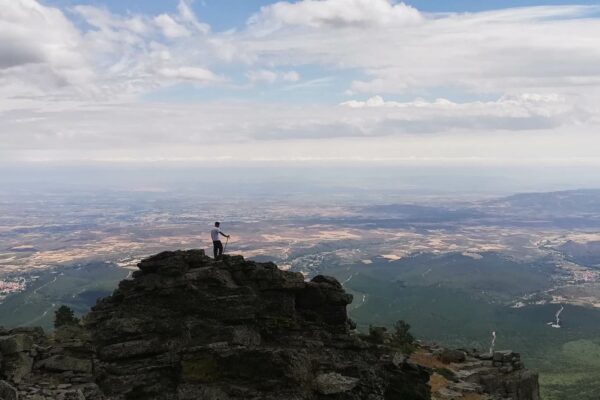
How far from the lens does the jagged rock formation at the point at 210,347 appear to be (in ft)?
110

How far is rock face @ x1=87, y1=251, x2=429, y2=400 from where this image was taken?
3431cm

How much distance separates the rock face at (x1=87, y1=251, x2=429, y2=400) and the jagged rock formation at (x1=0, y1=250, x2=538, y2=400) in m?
0.07

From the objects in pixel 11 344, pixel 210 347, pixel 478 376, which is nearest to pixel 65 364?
pixel 11 344

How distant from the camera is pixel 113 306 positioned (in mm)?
40188

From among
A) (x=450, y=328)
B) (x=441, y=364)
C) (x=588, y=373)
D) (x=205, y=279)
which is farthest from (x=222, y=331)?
(x=450, y=328)

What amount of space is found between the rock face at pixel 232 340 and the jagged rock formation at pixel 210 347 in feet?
0.24

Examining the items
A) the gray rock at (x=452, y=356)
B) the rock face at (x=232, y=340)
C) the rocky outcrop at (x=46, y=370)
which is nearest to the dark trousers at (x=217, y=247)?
the rock face at (x=232, y=340)

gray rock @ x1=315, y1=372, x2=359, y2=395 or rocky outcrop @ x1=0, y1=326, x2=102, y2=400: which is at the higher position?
rocky outcrop @ x1=0, y1=326, x2=102, y2=400

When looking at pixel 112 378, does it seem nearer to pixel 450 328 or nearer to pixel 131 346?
pixel 131 346

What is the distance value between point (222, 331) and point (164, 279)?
645 centimetres

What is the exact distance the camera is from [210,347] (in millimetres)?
35062

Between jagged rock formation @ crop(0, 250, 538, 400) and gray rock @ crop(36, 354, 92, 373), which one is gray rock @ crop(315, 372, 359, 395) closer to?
jagged rock formation @ crop(0, 250, 538, 400)

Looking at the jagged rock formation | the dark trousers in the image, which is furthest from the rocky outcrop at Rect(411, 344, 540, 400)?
the dark trousers

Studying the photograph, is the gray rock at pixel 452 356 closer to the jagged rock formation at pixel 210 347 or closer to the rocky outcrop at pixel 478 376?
the rocky outcrop at pixel 478 376
